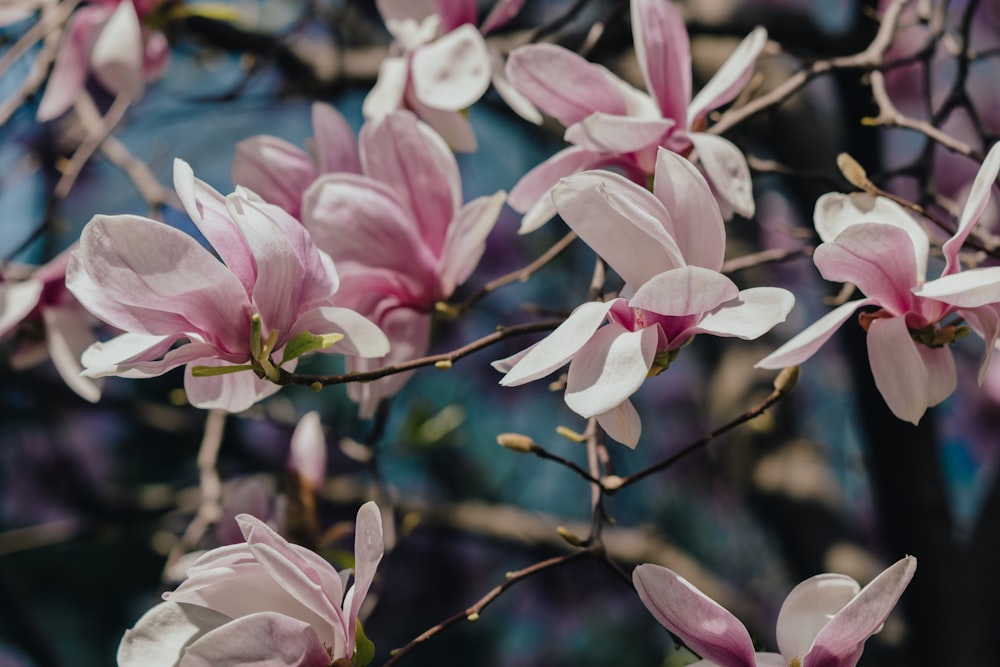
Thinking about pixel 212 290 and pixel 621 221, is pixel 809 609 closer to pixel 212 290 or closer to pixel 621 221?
pixel 621 221

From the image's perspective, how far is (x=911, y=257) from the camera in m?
0.47

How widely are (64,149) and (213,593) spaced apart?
4.12ft

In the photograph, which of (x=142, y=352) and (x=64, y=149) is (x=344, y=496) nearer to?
(x=64, y=149)

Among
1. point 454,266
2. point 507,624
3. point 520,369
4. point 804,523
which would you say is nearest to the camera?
point 520,369

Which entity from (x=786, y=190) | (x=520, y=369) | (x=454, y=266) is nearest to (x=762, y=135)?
(x=786, y=190)

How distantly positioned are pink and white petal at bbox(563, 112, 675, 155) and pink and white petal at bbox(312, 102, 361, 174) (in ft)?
0.56

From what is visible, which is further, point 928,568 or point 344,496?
point 344,496

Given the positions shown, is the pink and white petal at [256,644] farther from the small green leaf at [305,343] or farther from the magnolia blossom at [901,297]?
the magnolia blossom at [901,297]

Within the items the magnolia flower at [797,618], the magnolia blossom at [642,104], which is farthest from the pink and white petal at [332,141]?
the magnolia flower at [797,618]

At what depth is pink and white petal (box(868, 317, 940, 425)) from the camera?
0.48 metres

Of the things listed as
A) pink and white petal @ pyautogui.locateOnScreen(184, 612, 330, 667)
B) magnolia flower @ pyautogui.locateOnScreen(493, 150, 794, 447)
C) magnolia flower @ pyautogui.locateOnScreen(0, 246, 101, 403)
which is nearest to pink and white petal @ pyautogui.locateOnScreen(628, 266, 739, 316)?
magnolia flower @ pyautogui.locateOnScreen(493, 150, 794, 447)

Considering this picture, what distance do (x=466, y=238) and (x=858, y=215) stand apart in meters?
0.22

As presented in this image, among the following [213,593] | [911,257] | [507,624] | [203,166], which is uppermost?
[911,257]

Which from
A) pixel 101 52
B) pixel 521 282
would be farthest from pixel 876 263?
pixel 101 52
